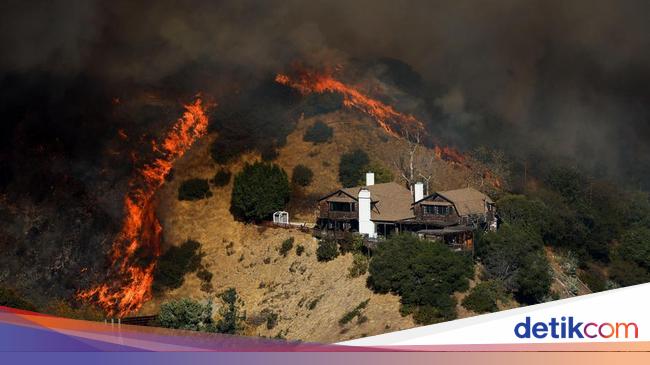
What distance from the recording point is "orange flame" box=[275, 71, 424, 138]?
77.9m

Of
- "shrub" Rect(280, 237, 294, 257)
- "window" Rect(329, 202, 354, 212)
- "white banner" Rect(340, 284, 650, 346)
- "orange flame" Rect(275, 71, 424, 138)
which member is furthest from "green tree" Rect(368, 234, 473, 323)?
"orange flame" Rect(275, 71, 424, 138)

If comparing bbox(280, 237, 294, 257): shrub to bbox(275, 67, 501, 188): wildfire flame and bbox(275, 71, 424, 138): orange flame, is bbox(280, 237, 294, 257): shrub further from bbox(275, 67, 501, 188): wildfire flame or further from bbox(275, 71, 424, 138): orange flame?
bbox(275, 71, 424, 138): orange flame

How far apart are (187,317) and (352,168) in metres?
23.6

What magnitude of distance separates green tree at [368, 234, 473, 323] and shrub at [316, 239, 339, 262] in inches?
235

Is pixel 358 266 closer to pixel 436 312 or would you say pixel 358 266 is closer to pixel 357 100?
pixel 436 312

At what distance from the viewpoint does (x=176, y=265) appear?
6269cm

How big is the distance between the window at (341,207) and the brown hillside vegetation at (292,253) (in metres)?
2.94

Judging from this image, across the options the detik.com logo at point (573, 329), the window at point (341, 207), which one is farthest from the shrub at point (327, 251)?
the detik.com logo at point (573, 329)

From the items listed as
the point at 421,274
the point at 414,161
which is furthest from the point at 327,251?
A: the point at 414,161

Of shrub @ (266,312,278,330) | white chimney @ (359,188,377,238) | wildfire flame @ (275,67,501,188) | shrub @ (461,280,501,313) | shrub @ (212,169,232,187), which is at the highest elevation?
wildfire flame @ (275,67,501,188)

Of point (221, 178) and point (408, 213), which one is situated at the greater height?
point (221, 178)

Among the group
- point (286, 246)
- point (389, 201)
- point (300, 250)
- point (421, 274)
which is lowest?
point (421, 274)

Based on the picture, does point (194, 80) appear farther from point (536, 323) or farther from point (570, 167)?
point (536, 323)

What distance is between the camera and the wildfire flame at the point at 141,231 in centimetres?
6102
